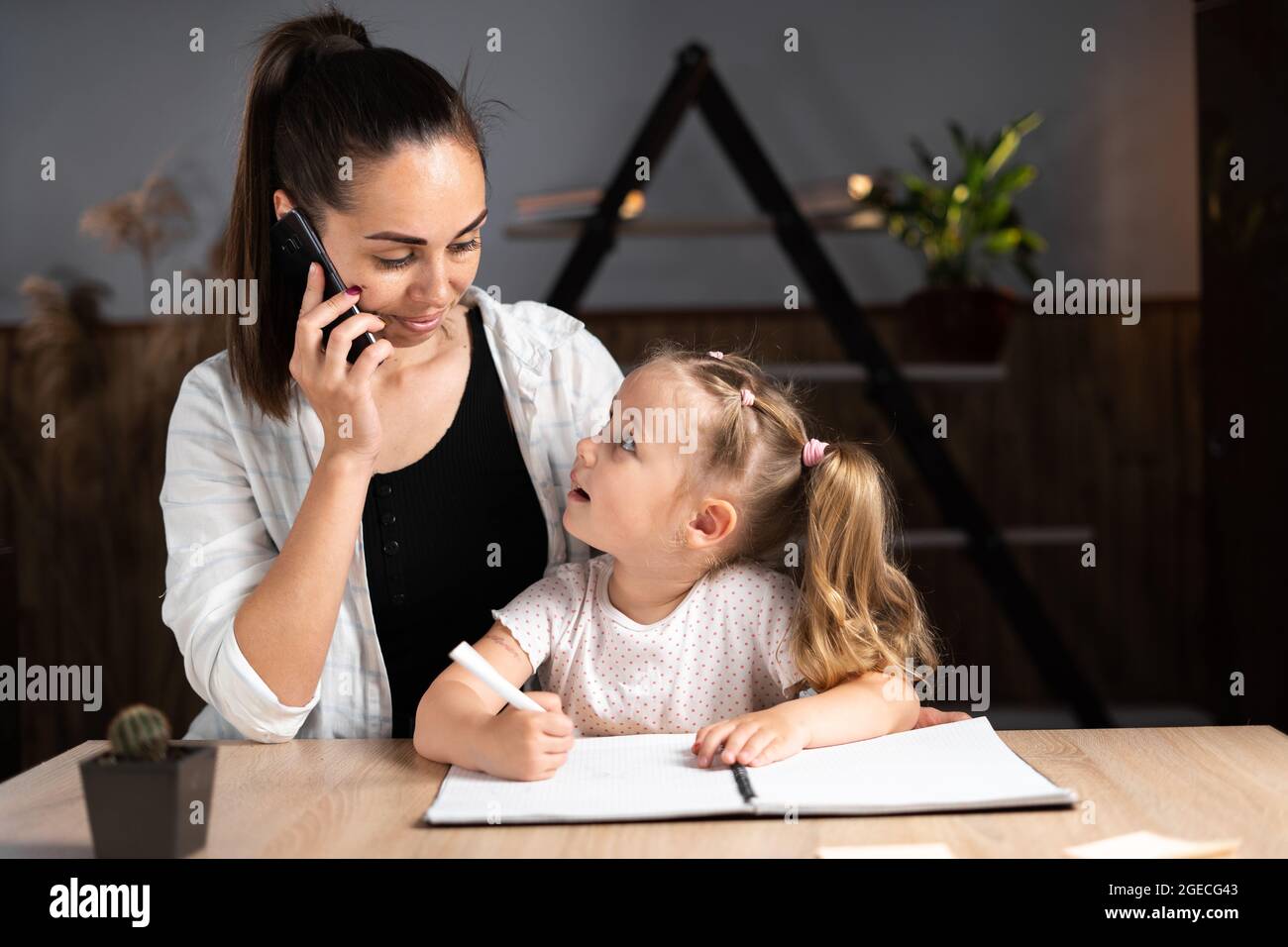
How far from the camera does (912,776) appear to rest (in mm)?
998

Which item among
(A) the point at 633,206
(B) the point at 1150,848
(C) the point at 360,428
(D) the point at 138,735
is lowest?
(B) the point at 1150,848

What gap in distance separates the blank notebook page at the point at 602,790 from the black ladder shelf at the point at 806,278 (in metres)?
1.66

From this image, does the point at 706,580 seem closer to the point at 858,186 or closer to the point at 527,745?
the point at 527,745

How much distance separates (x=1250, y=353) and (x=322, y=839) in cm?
250

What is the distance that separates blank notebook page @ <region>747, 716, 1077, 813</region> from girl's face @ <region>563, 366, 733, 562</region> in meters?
0.29

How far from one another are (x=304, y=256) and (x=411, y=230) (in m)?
0.13

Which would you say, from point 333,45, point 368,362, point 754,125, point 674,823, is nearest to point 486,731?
point 674,823

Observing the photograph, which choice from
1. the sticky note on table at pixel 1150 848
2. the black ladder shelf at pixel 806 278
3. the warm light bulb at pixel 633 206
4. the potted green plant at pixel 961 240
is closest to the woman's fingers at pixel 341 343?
the sticky note on table at pixel 1150 848

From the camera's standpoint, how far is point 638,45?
355 centimetres

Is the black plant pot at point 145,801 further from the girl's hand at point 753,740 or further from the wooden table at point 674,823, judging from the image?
the girl's hand at point 753,740

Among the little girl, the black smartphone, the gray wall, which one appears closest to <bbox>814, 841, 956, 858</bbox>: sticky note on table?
the little girl

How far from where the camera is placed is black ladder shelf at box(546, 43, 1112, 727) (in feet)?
8.80
